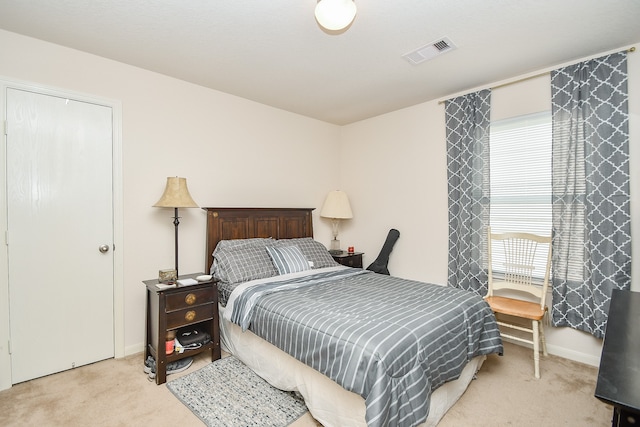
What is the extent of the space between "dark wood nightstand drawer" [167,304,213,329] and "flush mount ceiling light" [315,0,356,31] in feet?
7.55

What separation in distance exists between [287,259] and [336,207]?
1324 millimetres

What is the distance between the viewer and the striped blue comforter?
4.95ft

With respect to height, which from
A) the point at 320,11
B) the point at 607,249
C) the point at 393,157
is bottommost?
the point at 607,249

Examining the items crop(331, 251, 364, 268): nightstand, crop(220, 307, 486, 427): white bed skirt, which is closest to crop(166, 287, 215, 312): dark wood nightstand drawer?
crop(220, 307, 486, 427): white bed skirt

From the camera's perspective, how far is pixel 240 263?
288cm

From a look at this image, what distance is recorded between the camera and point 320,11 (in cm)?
173

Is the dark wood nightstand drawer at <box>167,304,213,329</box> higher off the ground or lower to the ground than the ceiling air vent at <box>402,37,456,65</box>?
lower

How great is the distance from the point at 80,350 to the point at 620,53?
5.03m

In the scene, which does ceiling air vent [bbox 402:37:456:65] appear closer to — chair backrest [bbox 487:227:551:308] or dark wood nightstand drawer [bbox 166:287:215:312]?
chair backrest [bbox 487:227:551:308]

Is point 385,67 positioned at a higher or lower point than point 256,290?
higher

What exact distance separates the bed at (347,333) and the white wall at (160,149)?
1.29 feet

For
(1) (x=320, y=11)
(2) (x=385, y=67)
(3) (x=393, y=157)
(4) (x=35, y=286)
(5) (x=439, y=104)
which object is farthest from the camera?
(3) (x=393, y=157)

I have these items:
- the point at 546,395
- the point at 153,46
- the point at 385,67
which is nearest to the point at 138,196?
the point at 153,46

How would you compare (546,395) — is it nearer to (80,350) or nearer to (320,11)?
(320,11)
